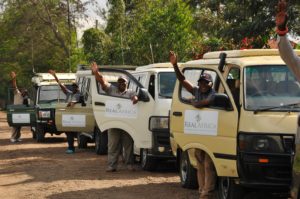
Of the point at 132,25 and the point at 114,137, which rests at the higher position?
the point at 132,25

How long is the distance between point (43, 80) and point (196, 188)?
43.8ft

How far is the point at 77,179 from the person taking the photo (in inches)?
472

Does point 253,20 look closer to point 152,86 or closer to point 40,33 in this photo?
point 152,86

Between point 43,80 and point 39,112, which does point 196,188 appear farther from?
point 43,80

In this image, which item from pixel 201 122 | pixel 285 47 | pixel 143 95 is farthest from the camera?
pixel 143 95

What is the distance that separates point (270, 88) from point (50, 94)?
48.0 ft

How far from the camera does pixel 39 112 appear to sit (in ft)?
69.5

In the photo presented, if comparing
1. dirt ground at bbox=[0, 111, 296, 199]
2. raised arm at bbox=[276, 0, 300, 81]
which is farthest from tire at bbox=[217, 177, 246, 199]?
raised arm at bbox=[276, 0, 300, 81]

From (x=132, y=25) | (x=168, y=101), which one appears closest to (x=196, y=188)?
(x=168, y=101)

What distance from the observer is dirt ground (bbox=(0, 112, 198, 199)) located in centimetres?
1029

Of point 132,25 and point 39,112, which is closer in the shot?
point 39,112

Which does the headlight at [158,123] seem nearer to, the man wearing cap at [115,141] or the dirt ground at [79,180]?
the man wearing cap at [115,141]

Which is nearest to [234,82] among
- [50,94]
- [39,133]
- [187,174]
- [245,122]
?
[245,122]

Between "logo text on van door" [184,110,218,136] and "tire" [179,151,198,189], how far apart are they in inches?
40.7
